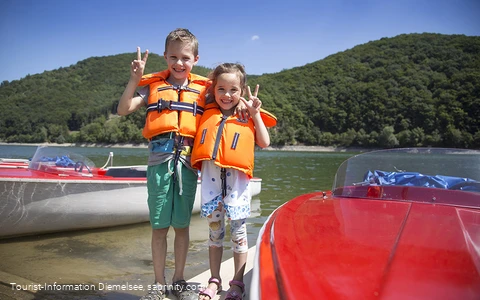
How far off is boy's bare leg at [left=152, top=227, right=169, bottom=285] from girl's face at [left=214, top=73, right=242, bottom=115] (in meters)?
1.02

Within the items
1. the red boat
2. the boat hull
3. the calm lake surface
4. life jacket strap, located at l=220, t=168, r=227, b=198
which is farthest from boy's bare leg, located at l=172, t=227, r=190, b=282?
the boat hull

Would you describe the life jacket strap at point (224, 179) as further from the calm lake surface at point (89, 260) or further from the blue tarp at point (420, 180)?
the calm lake surface at point (89, 260)

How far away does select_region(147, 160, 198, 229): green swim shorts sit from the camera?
98.7 inches

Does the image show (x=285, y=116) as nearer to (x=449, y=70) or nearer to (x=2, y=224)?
(x=449, y=70)

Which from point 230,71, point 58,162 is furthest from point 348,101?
point 230,71

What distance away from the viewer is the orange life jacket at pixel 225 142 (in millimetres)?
2457

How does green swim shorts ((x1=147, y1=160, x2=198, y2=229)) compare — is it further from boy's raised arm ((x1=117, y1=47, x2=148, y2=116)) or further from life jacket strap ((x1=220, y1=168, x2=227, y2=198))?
boy's raised arm ((x1=117, y1=47, x2=148, y2=116))

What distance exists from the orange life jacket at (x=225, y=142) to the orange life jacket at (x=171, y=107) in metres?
0.13

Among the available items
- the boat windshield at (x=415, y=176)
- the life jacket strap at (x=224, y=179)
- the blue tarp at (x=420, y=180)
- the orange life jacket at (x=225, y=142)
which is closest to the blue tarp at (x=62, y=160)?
the orange life jacket at (x=225, y=142)

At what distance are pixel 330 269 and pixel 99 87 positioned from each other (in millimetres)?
124560

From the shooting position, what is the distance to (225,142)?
2.48 metres

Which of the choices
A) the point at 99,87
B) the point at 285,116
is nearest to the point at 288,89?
the point at 285,116

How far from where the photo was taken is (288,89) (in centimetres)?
10288

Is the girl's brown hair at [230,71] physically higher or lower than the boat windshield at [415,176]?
higher
